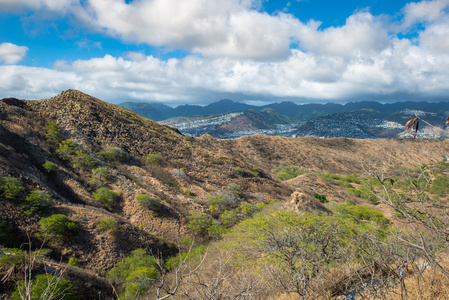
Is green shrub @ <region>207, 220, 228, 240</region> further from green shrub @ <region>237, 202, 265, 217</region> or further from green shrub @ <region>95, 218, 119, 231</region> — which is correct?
green shrub @ <region>95, 218, 119, 231</region>

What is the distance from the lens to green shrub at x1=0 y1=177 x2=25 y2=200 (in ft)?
42.5

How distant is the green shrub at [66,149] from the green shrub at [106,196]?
623 cm

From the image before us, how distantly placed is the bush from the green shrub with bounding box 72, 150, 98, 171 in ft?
28.4

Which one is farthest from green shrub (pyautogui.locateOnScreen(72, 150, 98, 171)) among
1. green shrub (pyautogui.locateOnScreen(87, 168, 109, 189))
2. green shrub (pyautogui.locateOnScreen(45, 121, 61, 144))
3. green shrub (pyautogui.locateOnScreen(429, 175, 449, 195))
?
green shrub (pyautogui.locateOnScreen(429, 175, 449, 195))

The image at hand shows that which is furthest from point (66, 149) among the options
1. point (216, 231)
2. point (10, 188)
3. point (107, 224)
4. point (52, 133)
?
point (216, 231)

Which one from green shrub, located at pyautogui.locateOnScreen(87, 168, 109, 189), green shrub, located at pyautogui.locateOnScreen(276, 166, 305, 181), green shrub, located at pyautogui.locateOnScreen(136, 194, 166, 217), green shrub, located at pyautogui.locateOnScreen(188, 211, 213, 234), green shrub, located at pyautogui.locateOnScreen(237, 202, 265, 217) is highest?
green shrub, located at pyautogui.locateOnScreen(87, 168, 109, 189)

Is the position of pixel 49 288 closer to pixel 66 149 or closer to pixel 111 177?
pixel 111 177

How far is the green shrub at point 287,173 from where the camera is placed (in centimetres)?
4853

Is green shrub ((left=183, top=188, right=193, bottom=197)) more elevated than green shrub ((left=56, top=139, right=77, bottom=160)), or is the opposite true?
green shrub ((left=56, top=139, right=77, bottom=160))

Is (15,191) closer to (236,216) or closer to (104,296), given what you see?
(104,296)

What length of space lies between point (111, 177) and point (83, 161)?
3207 mm

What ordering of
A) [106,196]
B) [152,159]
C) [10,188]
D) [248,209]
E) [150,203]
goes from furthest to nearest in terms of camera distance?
1. [152,159]
2. [248,209]
3. [150,203]
4. [106,196]
5. [10,188]

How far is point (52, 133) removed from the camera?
2334cm

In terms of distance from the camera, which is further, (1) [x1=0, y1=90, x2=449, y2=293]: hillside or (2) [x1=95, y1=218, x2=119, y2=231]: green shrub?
(2) [x1=95, y1=218, x2=119, y2=231]: green shrub
